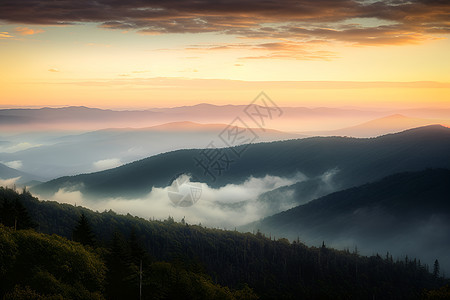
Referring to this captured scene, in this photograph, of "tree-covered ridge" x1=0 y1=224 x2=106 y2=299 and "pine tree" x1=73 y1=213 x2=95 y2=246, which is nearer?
"tree-covered ridge" x1=0 y1=224 x2=106 y2=299

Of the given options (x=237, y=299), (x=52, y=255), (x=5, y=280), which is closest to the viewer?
(x=5, y=280)

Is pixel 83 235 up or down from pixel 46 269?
down

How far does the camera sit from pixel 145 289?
283 ft

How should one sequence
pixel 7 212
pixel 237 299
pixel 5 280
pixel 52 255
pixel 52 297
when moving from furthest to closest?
pixel 7 212
pixel 237 299
pixel 52 255
pixel 5 280
pixel 52 297

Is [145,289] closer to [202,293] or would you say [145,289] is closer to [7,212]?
[202,293]

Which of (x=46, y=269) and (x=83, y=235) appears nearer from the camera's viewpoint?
(x=46, y=269)

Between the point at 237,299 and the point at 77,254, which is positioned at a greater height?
the point at 77,254

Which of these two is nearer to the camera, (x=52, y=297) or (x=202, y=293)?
(x=52, y=297)

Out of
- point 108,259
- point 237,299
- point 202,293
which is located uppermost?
point 108,259

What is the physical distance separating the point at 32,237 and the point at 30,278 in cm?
1159

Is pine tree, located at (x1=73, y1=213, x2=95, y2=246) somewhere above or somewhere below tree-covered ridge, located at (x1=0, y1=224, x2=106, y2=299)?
below

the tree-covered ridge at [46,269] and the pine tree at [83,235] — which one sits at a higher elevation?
the tree-covered ridge at [46,269]

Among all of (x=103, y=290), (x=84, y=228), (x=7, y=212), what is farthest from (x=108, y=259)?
(x=7, y=212)

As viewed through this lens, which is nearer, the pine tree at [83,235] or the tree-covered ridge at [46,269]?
the tree-covered ridge at [46,269]
